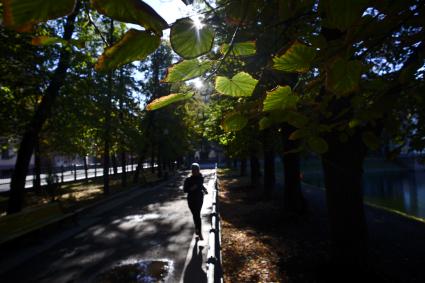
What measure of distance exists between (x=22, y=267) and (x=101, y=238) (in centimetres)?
264

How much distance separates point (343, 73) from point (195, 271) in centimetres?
654

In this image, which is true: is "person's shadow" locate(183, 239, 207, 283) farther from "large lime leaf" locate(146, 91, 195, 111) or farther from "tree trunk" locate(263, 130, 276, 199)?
"tree trunk" locate(263, 130, 276, 199)

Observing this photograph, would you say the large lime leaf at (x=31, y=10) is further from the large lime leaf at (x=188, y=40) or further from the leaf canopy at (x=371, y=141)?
the leaf canopy at (x=371, y=141)

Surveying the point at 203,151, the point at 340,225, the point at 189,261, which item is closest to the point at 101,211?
the point at 189,261

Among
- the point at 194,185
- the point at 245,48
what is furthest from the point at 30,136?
the point at 245,48

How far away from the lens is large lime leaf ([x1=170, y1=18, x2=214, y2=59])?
771 millimetres

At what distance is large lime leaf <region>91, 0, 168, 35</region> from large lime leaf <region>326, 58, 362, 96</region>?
2.02 ft

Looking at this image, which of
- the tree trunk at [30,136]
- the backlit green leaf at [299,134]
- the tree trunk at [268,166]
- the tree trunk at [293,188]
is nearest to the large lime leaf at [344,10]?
the backlit green leaf at [299,134]

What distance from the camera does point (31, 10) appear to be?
1.85 feet

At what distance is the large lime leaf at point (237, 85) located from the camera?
1.18 metres

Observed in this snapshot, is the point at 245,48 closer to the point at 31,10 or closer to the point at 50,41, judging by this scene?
the point at 50,41

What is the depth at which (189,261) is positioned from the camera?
301 inches

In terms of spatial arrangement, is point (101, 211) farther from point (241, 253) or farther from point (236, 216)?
point (241, 253)

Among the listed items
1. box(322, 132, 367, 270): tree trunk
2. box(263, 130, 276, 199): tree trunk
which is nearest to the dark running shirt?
box(322, 132, 367, 270): tree trunk
